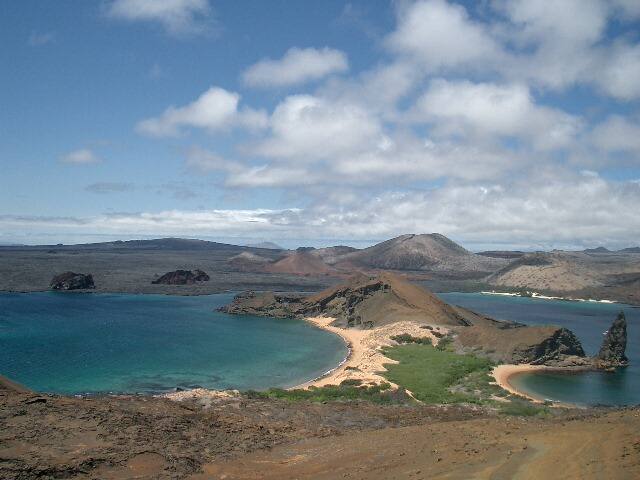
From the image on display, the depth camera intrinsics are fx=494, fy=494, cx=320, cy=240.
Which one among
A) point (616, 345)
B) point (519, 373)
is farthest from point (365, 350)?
point (616, 345)

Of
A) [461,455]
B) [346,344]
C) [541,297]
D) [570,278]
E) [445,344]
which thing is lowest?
[541,297]

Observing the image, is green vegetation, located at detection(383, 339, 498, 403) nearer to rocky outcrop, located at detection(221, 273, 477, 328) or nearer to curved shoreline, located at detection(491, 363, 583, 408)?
curved shoreline, located at detection(491, 363, 583, 408)

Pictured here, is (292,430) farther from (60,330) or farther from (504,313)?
(504,313)

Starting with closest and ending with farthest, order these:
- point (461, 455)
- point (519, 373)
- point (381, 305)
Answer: point (461, 455) → point (519, 373) → point (381, 305)

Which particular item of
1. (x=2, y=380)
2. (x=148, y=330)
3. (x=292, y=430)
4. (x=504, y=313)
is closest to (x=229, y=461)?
(x=292, y=430)

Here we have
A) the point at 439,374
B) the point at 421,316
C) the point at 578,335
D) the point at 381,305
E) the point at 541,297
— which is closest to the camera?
the point at 439,374

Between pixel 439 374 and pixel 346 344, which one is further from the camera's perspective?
pixel 346 344

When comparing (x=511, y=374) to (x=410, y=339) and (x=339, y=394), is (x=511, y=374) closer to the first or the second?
(x=410, y=339)

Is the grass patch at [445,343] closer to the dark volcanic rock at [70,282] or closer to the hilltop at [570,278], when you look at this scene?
the dark volcanic rock at [70,282]

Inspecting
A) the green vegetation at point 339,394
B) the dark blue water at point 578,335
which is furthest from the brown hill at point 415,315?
the green vegetation at point 339,394

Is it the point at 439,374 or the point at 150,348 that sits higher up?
the point at 439,374
